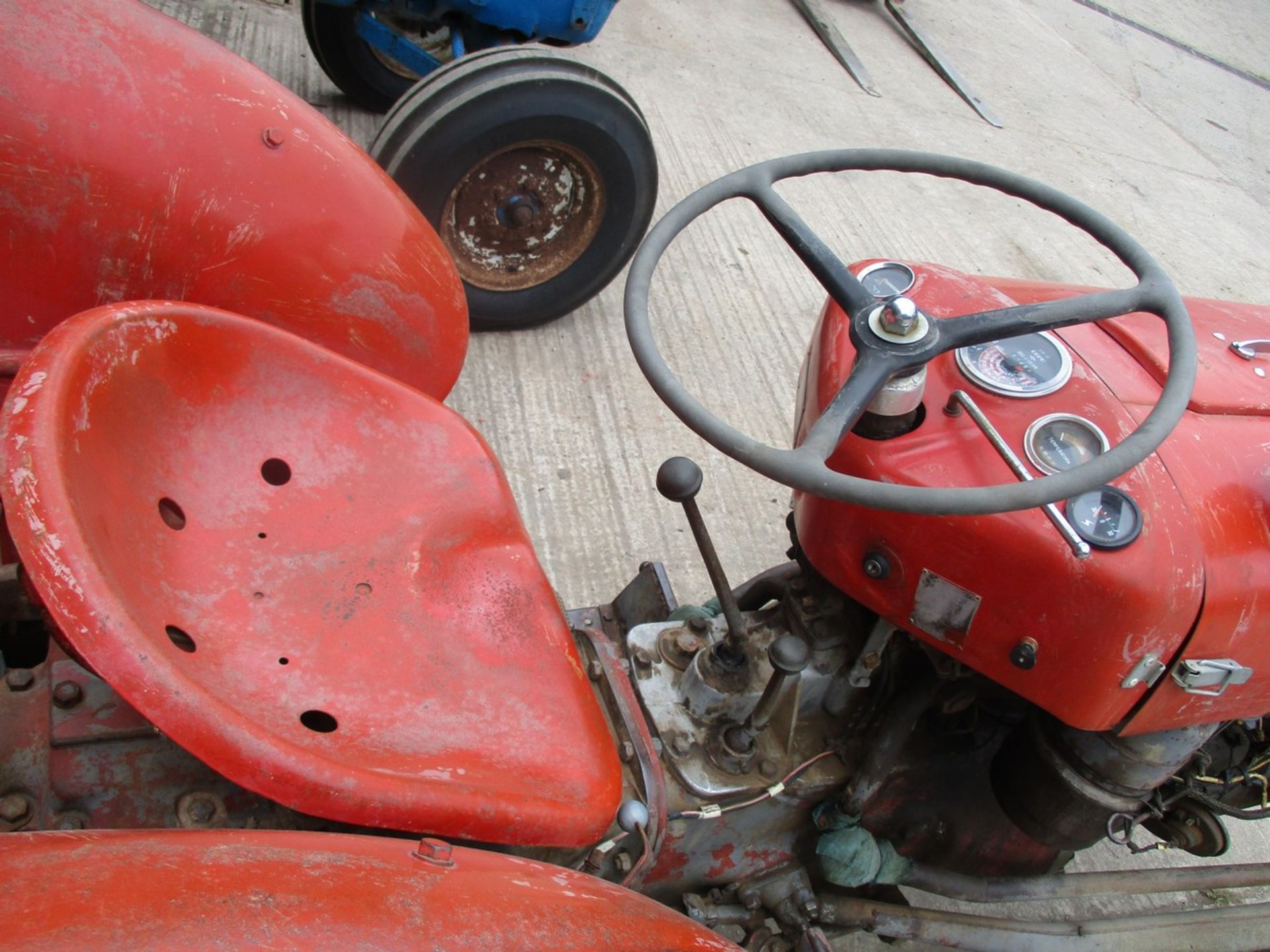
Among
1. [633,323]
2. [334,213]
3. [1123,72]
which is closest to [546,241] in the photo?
[334,213]

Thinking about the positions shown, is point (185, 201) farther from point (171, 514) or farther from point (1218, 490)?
point (1218, 490)

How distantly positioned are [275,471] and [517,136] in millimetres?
1570

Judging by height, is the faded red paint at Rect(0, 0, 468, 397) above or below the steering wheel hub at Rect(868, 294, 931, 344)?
below

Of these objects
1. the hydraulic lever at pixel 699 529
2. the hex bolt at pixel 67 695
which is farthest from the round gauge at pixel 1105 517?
the hex bolt at pixel 67 695

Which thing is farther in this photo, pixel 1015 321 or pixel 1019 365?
pixel 1019 365

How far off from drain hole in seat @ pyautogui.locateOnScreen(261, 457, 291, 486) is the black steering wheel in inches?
16.8

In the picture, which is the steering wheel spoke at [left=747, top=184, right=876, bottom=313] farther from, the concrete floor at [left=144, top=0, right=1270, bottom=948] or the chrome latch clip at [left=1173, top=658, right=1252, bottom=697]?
the concrete floor at [left=144, top=0, right=1270, bottom=948]

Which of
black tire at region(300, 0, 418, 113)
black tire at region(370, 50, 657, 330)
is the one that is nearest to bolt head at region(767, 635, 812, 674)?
black tire at region(370, 50, 657, 330)

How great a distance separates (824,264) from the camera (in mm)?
1260

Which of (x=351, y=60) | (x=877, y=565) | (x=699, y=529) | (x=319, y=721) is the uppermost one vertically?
(x=877, y=565)

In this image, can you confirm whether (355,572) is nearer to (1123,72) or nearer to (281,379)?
(281,379)

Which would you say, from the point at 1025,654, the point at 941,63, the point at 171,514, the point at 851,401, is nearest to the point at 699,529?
the point at 851,401

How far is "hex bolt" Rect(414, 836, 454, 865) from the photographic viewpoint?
0.93 m

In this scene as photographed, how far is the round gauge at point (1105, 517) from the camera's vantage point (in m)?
1.17
